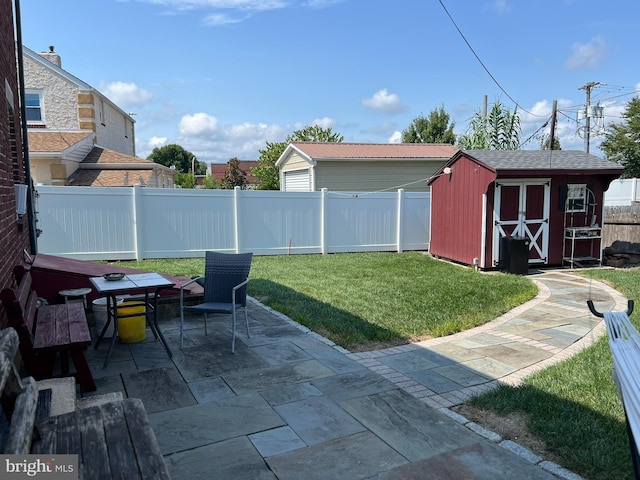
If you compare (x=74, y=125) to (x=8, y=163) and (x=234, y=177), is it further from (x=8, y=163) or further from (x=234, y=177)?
(x=234, y=177)

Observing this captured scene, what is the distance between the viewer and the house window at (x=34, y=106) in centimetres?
1669

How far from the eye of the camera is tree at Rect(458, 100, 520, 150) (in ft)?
61.4

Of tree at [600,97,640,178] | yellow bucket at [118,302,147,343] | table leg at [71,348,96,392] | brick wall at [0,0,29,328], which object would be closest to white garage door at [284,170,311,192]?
brick wall at [0,0,29,328]

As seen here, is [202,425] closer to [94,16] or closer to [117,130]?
[94,16]

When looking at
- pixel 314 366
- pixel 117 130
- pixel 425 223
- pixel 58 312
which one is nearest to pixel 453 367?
pixel 314 366

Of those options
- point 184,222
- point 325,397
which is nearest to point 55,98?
point 184,222

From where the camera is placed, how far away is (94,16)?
699cm

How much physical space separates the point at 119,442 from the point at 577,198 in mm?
11257

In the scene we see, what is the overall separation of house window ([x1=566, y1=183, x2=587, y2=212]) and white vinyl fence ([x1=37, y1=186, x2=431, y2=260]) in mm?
3598

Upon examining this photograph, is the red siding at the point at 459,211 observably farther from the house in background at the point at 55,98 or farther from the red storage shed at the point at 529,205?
the house in background at the point at 55,98

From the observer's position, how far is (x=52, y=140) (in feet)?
49.7

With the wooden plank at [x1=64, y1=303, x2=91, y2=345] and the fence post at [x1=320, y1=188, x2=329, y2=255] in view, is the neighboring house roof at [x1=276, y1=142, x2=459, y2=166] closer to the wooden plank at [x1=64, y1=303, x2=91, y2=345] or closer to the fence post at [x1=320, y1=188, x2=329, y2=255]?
the fence post at [x1=320, y1=188, x2=329, y2=255]

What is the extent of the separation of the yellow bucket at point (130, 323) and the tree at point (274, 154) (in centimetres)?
2225

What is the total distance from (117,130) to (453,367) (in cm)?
2227
